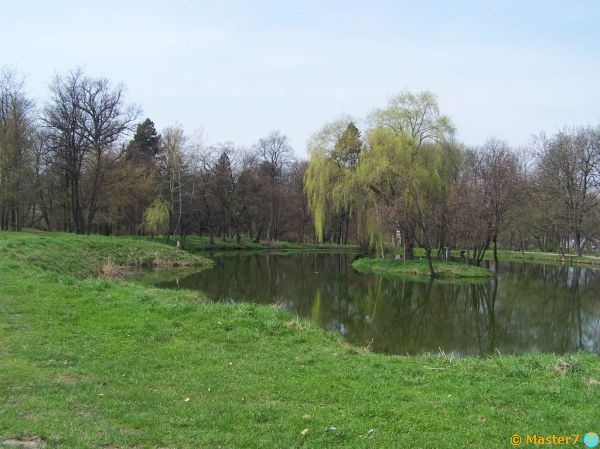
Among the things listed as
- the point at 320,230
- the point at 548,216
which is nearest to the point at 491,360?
the point at 320,230

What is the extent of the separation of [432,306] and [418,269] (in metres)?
12.5

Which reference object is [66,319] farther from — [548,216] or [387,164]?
[548,216]

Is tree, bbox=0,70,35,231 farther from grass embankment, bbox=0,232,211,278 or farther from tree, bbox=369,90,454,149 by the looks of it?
tree, bbox=369,90,454,149

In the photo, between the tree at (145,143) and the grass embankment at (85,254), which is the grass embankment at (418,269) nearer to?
the grass embankment at (85,254)

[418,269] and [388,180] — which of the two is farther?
[388,180]

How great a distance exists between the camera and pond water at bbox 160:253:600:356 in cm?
1335

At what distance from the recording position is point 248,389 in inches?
233

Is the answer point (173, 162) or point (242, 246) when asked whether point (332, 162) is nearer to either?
point (173, 162)

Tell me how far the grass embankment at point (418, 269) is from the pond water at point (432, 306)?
1.65 m

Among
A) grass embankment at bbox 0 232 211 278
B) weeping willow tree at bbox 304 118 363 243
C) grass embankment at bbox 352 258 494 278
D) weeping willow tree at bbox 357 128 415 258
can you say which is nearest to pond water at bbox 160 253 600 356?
grass embankment at bbox 352 258 494 278

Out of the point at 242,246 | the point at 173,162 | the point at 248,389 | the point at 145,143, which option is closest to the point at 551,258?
the point at 242,246

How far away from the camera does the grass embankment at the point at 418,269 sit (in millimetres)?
30375

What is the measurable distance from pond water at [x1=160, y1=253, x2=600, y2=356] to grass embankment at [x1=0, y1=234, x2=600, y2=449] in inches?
177

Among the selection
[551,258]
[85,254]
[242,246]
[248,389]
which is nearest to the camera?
[248,389]
